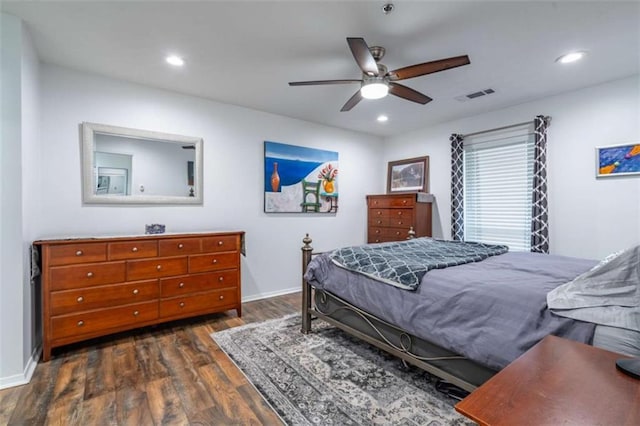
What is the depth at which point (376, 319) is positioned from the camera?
225 centimetres

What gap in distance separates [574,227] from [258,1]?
13.1 feet

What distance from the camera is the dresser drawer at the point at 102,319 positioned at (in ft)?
8.08

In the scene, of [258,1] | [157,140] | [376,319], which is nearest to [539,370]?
[376,319]

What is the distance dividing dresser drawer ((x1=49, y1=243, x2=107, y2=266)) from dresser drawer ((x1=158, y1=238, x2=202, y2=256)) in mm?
468

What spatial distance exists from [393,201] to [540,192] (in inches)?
74.7

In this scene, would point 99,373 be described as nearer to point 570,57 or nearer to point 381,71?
point 381,71

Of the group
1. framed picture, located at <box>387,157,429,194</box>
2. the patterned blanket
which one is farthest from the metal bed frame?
framed picture, located at <box>387,157,429,194</box>

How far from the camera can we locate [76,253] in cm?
253

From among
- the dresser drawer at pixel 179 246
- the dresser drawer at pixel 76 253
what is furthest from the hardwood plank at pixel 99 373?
the dresser drawer at pixel 179 246

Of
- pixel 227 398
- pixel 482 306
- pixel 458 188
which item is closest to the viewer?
pixel 482 306

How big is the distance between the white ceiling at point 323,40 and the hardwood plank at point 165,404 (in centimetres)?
263

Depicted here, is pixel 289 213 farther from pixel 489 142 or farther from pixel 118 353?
pixel 489 142

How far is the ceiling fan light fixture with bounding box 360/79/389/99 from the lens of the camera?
Result: 245 centimetres

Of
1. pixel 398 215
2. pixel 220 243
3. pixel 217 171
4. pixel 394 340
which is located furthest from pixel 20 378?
pixel 398 215
